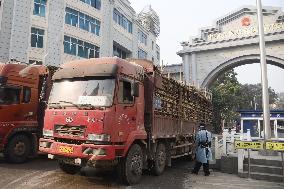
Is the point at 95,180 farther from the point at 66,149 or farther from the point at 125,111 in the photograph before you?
the point at 125,111

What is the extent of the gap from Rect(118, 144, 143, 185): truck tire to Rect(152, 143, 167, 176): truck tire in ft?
3.64

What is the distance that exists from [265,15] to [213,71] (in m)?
7.40

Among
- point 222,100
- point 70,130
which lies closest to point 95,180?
point 70,130

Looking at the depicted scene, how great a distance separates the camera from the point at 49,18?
2184cm

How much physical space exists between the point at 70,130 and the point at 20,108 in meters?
3.72

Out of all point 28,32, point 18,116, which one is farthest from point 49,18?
point 18,116

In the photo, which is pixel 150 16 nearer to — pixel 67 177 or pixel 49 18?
pixel 49 18

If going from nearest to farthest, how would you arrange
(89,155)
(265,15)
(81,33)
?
(89,155)
(81,33)
(265,15)

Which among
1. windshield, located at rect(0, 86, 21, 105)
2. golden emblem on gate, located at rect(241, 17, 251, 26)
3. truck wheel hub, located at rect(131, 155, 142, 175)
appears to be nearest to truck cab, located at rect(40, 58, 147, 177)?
truck wheel hub, located at rect(131, 155, 142, 175)

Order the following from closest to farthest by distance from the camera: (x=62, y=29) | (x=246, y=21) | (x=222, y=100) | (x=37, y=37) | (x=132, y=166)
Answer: (x=132, y=166), (x=37, y=37), (x=62, y=29), (x=246, y=21), (x=222, y=100)

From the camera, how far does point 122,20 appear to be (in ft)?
104

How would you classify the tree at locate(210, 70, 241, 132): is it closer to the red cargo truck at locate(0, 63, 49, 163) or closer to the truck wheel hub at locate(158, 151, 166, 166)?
the truck wheel hub at locate(158, 151, 166, 166)

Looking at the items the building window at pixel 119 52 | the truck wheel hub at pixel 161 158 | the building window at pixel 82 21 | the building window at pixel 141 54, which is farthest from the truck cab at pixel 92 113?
the building window at pixel 141 54

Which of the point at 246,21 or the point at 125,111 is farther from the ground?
the point at 246,21
